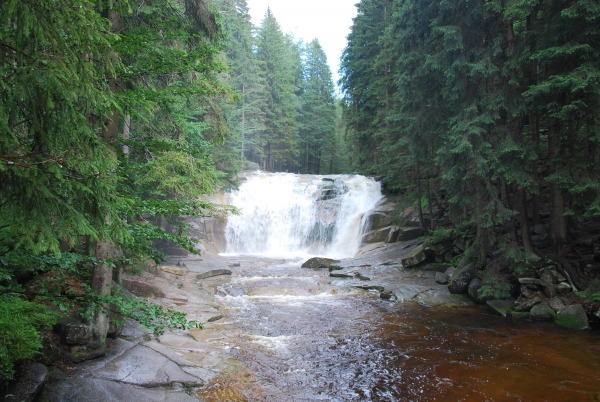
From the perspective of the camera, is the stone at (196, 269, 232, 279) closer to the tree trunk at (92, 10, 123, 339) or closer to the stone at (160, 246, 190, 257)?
the stone at (160, 246, 190, 257)

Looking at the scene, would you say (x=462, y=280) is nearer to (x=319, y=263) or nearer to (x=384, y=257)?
(x=384, y=257)

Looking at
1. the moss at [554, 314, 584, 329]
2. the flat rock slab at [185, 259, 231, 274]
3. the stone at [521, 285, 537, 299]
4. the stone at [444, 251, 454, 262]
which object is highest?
the stone at [444, 251, 454, 262]

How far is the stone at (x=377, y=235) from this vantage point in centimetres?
2082

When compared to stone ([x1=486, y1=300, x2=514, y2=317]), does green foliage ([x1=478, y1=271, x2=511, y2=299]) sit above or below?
above

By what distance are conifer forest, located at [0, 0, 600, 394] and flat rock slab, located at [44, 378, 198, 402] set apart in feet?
2.13

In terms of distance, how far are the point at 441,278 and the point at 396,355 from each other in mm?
6527

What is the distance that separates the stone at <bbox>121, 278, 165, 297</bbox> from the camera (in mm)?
9758

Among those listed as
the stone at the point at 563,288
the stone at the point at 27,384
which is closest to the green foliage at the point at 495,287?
the stone at the point at 563,288

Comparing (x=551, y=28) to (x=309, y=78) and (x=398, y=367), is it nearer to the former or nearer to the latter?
(x=398, y=367)

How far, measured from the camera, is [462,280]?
1227 cm

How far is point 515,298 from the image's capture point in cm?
1085

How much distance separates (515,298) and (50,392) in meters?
11.2

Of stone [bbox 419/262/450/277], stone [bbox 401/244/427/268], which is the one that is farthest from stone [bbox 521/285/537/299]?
stone [bbox 401/244/427/268]

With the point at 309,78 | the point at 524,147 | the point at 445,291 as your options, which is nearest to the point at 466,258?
the point at 445,291
